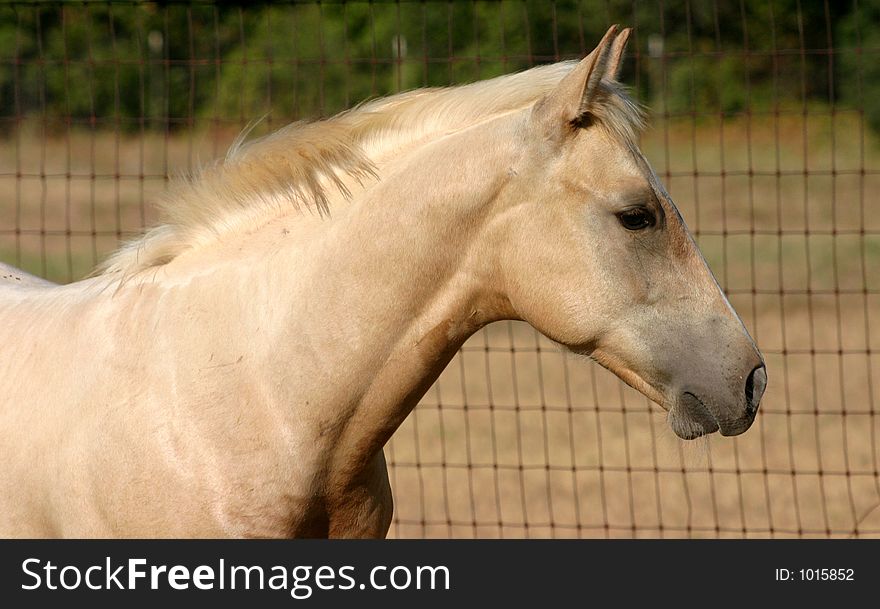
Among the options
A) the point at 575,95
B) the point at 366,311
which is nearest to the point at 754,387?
the point at 575,95

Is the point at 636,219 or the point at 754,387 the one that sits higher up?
the point at 636,219

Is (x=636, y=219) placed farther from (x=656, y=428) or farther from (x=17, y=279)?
Answer: (x=656, y=428)

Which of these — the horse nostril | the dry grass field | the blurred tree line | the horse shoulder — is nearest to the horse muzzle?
the horse nostril

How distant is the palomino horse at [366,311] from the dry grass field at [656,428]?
265 millimetres

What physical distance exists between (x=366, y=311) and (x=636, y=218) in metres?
0.63

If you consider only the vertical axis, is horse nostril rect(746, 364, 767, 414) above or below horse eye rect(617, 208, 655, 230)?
below

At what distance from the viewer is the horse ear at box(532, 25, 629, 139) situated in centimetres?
225

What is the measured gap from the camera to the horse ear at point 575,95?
2246mm

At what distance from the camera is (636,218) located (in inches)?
90.9

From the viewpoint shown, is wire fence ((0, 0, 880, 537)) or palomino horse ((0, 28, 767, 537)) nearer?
palomino horse ((0, 28, 767, 537))

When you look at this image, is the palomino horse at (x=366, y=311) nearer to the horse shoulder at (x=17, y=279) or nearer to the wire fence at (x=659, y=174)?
the wire fence at (x=659, y=174)

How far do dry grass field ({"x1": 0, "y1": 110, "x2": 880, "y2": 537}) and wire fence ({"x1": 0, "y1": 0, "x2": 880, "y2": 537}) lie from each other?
2 centimetres

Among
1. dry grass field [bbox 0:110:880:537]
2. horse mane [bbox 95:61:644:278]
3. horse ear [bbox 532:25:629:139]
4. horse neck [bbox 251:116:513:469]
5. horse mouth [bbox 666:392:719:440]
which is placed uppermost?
horse ear [bbox 532:25:629:139]

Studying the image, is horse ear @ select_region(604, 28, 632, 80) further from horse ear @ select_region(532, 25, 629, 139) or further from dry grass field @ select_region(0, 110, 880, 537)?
dry grass field @ select_region(0, 110, 880, 537)
